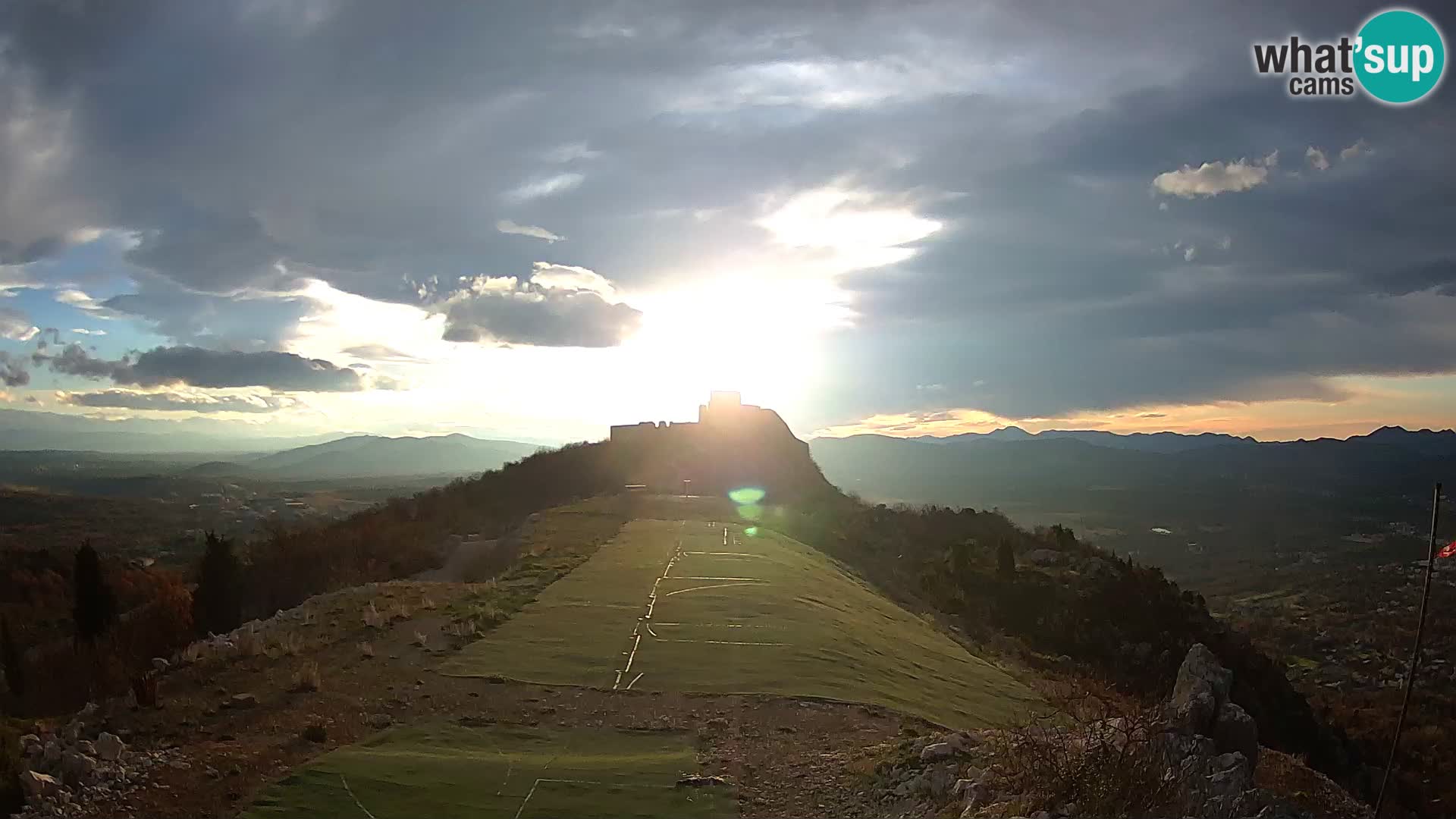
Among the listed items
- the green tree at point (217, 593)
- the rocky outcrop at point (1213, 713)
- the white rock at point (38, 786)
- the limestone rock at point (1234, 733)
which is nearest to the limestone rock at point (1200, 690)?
the rocky outcrop at point (1213, 713)

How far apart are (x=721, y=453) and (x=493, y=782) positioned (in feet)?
150

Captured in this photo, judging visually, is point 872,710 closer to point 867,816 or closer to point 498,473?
point 867,816

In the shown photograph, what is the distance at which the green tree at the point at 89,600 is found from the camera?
23391 mm

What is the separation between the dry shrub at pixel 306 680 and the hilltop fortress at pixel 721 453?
3297 centimetres

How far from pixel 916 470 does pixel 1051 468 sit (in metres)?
30.6

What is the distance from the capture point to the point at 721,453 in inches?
2135

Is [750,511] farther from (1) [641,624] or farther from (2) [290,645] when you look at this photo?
(2) [290,645]

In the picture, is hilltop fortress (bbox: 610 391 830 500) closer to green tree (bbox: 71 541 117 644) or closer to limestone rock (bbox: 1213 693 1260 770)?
green tree (bbox: 71 541 117 644)

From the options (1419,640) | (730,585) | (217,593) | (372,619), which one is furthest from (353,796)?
(217,593)

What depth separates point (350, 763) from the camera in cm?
889

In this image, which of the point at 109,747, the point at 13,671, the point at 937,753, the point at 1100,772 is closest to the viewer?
the point at 1100,772

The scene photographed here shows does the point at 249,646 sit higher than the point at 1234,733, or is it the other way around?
the point at 249,646

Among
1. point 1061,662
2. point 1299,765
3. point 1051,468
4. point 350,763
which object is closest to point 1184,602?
point 1061,662

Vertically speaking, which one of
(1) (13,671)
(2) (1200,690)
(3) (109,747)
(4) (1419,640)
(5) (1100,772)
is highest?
(4) (1419,640)
